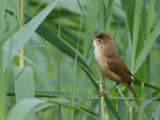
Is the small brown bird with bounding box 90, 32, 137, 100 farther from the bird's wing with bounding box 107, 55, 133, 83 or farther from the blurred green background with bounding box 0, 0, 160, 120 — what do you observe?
the blurred green background with bounding box 0, 0, 160, 120

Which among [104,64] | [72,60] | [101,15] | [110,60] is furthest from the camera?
[110,60]

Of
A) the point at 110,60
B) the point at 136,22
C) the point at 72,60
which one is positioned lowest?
the point at 72,60

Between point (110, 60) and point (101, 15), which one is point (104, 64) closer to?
point (110, 60)

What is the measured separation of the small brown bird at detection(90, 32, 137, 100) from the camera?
2.65m

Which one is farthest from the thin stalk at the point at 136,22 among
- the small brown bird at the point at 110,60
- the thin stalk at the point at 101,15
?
the small brown bird at the point at 110,60

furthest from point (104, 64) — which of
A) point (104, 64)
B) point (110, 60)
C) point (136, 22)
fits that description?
point (136, 22)

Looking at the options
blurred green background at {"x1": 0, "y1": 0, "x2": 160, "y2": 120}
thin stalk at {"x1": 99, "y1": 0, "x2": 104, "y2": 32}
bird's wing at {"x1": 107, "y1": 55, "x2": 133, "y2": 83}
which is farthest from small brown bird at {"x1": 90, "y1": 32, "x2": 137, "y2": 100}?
thin stalk at {"x1": 99, "y1": 0, "x2": 104, "y2": 32}

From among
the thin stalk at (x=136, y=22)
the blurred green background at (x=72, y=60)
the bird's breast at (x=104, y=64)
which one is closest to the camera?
the blurred green background at (x=72, y=60)

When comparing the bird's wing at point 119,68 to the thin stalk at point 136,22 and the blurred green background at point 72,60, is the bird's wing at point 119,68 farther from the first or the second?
the thin stalk at point 136,22

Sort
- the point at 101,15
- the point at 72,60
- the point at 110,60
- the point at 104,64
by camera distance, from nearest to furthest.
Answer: the point at 72,60, the point at 101,15, the point at 104,64, the point at 110,60

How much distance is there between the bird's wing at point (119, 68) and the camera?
2.64 m

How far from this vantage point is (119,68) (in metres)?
2.80

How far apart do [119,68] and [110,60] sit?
0.36ft

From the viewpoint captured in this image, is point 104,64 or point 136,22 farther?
point 104,64
